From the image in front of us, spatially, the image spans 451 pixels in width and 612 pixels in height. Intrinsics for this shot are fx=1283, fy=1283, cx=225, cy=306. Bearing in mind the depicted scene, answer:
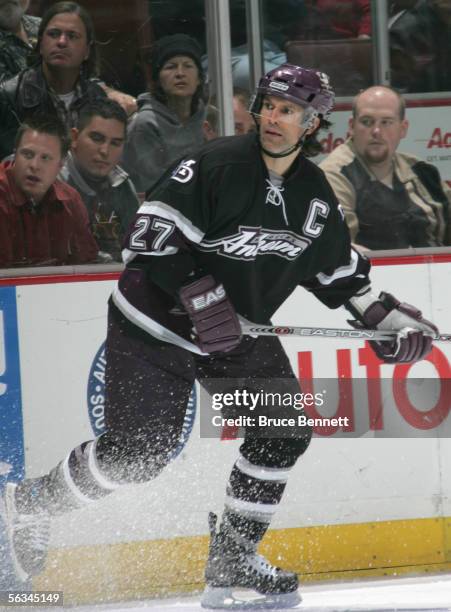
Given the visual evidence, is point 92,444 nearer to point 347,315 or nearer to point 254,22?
point 347,315

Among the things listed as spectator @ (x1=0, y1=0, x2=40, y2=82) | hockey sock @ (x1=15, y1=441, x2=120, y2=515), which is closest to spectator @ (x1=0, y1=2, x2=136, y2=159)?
spectator @ (x1=0, y1=0, x2=40, y2=82)

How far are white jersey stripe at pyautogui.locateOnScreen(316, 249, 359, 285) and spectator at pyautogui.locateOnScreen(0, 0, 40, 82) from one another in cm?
119

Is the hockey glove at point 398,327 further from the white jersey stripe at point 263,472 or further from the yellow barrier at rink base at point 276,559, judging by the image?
the yellow barrier at rink base at point 276,559

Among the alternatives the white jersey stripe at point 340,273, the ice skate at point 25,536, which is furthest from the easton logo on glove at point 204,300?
the ice skate at point 25,536

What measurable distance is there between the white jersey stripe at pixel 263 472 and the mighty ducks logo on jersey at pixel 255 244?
589 mm

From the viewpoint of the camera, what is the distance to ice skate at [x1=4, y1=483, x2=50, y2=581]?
3674 mm

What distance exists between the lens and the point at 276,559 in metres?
4.15

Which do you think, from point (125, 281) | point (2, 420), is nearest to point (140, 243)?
point (125, 281)

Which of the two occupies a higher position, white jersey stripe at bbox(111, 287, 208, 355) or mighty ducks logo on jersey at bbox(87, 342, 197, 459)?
white jersey stripe at bbox(111, 287, 208, 355)

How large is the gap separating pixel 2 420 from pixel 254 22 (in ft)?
5.05

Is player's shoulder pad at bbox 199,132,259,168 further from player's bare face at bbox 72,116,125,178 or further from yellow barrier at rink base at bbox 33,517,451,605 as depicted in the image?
yellow barrier at rink base at bbox 33,517,451,605

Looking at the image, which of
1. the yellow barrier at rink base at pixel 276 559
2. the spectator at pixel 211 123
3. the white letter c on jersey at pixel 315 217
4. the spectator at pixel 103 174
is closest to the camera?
the white letter c on jersey at pixel 315 217

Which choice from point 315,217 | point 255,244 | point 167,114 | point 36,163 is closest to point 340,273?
point 315,217

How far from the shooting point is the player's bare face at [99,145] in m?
4.08
